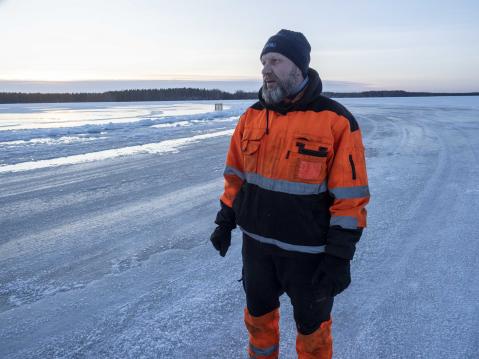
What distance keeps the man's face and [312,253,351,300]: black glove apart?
2.66 feet

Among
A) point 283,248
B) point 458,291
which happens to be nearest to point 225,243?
point 283,248

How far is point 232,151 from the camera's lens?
2.35m

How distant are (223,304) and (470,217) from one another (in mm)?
3405

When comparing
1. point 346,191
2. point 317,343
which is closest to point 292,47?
point 346,191

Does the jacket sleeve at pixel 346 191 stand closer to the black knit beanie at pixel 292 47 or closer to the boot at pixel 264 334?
the black knit beanie at pixel 292 47

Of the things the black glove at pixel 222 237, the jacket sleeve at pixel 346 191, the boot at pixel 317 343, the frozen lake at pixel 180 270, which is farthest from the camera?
the frozen lake at pixel 180 270

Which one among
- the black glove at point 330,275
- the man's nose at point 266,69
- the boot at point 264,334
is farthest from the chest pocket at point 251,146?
the boot at point 264,334

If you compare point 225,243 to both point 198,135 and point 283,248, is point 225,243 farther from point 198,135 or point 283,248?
point 198,135

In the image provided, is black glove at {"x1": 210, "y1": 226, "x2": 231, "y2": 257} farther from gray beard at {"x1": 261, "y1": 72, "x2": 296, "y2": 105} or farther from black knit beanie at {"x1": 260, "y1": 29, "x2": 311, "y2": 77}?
black knit beanie at {"x1": 260, "y1": 29, "x2": 311, "y2": 77}

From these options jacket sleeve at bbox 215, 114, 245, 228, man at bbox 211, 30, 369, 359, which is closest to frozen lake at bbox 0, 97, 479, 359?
man at bbox 211, 30, 369, 359

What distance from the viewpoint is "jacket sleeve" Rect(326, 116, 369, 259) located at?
1882mm

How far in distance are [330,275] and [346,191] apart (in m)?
0.40

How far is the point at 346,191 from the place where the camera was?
1888mm

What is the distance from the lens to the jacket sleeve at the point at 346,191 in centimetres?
188
